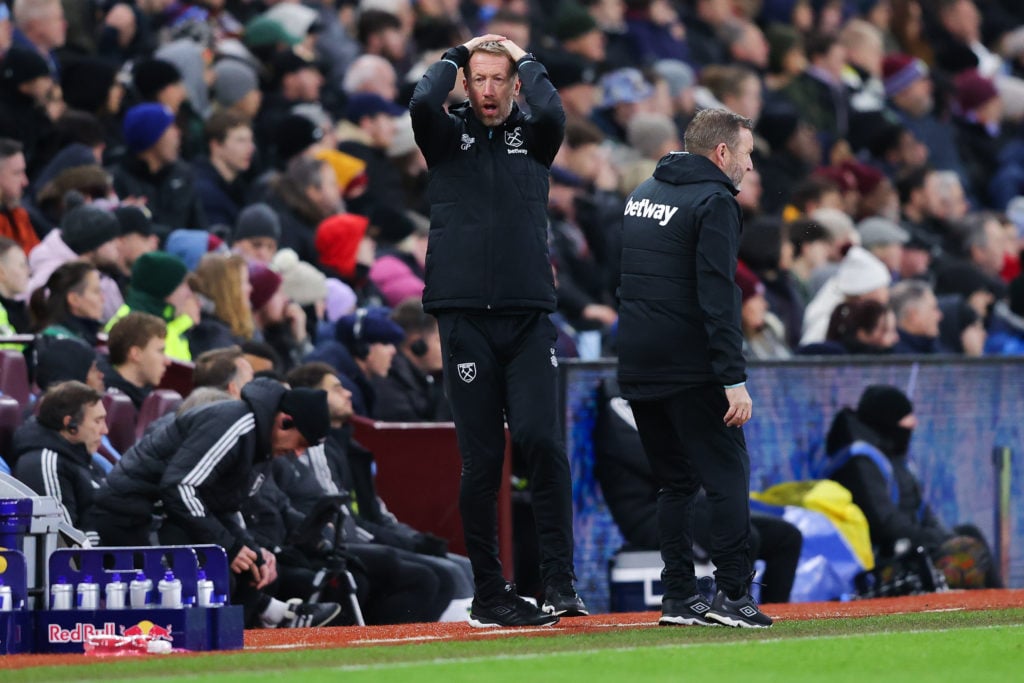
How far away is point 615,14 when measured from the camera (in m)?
21.2

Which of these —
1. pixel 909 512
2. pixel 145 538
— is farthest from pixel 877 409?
pixel 145 538

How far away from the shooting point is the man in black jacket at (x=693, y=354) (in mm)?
9094

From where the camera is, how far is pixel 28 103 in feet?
46.5

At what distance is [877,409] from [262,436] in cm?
479

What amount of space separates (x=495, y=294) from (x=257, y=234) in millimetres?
5112

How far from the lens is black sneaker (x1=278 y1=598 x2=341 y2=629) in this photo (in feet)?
34.4

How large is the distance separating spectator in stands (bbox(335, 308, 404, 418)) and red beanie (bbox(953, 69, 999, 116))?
12.3 metres

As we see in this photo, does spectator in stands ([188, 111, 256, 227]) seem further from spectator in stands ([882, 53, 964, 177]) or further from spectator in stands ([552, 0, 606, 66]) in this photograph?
spectator in stands ([882, 53, 964, 177])

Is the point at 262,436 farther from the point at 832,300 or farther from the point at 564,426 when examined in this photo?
the point at 832,300

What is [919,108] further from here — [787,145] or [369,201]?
[369,201]

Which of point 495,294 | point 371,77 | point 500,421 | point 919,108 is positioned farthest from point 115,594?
point 919,108

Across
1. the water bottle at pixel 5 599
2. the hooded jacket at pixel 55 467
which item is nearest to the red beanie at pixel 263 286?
the hooded jacket at pixel 55 467

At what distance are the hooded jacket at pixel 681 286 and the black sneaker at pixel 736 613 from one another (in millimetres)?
914

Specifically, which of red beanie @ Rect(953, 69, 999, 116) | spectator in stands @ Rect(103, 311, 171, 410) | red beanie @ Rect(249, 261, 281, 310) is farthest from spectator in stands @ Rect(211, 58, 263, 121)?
red beanie @ Rect(953, 69, 999, 116)
